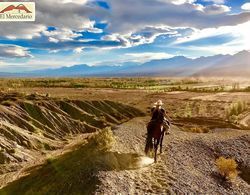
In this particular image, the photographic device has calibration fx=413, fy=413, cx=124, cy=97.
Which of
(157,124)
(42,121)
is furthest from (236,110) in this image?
(157,124)

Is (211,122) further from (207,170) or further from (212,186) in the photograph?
(212,186)

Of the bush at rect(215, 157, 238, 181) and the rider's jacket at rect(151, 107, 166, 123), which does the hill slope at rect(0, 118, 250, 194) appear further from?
the rider's jacket at rect(151, 107, 166, 123)

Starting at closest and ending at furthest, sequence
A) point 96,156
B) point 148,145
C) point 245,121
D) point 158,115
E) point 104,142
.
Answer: point 96,156, point 158,115, point 104,142, point 148,145, point 245,121

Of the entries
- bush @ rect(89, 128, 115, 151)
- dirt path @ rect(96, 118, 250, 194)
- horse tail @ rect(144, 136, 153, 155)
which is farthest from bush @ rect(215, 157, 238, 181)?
bush @ rect(89, 128, 115, 151)

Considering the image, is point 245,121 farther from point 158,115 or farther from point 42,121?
point 158,115

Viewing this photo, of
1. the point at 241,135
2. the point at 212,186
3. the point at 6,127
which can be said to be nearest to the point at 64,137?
the point at 6,127

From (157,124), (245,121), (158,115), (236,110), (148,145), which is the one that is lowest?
(245,121)

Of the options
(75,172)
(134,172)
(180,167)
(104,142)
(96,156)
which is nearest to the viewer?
(75,172)

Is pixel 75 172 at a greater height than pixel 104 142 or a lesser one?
lesser

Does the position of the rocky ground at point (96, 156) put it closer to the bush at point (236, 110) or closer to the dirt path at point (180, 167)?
the dirt path at point (180, 167)

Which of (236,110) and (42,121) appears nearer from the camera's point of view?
(42,121)

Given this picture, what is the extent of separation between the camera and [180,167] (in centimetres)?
2136

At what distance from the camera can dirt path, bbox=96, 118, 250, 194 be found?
56.3 feet

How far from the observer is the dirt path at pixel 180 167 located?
1717 cm
